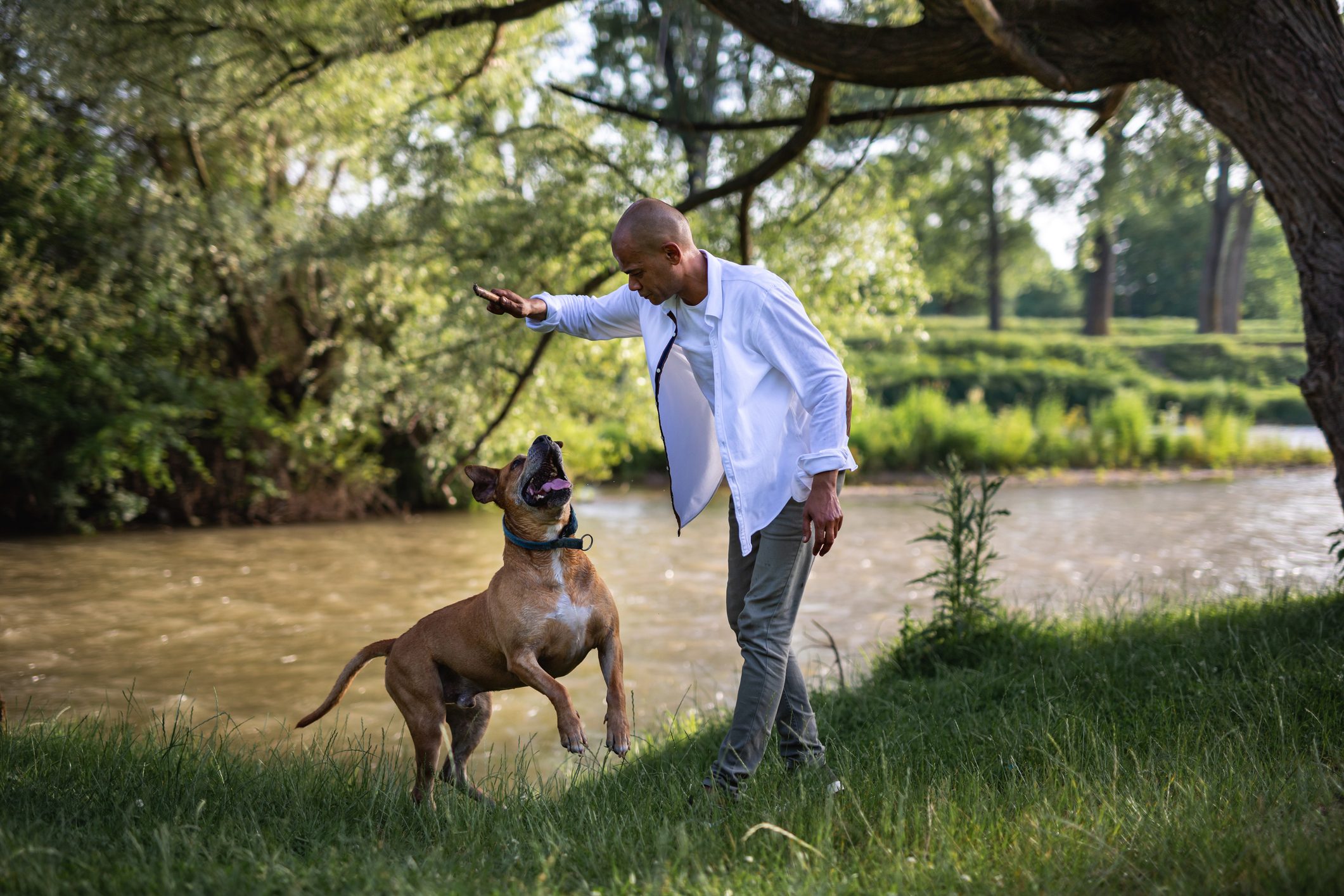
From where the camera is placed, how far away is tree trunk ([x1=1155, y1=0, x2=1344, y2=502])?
529 centimetres

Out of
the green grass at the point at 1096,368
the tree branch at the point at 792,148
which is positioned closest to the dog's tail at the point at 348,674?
the tree branch at the point at 792,148

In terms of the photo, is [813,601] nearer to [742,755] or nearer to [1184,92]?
[1184,92]

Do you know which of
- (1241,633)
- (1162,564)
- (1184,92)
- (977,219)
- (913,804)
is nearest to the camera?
(913,804)

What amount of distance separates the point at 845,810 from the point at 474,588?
7.28 m

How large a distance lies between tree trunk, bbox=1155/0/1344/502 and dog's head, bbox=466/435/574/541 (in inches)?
163

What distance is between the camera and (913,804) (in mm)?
3408

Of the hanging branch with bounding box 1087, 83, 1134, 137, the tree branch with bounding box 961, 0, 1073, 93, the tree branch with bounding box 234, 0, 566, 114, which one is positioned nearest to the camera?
the tree branch with bounding box 961, 0, 1073, 93

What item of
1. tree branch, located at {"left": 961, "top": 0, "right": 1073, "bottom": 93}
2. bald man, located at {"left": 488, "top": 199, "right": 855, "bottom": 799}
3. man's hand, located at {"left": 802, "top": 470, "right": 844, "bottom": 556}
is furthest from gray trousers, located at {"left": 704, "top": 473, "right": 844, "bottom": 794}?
tree branch, located at {"left": 961, "top": 0, "right": 1073, "bottom": 93}

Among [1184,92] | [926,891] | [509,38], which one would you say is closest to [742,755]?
[926,891]

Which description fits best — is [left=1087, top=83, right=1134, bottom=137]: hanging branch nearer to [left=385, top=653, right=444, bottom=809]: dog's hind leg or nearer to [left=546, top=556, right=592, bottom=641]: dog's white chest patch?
[left=546, top=556, right=592, bottom=641]: dog's white chest patch

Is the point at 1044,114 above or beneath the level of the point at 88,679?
above

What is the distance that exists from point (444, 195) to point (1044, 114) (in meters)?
20.1

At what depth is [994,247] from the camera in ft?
117

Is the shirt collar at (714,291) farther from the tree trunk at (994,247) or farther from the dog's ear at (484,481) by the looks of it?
the tree trunk at (994,247)
